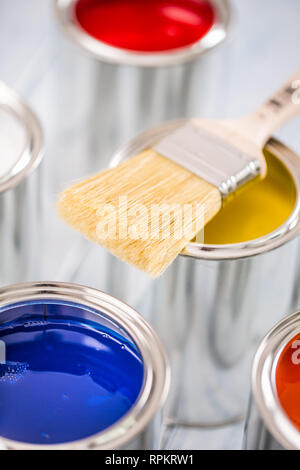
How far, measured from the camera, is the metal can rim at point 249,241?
114cm

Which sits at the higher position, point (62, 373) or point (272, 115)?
point (272, 115)

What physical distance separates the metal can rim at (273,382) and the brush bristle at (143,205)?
156 millimetres

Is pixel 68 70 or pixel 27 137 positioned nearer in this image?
pixel 27 137

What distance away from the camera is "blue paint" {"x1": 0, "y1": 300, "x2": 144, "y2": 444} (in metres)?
0.96

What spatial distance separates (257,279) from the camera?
118cm

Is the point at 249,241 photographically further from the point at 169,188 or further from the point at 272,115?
the point at 272,115

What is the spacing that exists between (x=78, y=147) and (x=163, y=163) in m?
0.38

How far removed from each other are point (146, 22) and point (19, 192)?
1.79 feet

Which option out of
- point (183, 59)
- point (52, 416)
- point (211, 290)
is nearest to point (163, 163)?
point (211, 290)

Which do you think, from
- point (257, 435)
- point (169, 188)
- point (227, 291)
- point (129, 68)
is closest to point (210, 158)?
point (169, 188)

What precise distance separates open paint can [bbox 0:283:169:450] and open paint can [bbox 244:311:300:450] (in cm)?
10

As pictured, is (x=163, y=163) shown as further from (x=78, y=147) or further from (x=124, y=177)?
(x=78, y=147)

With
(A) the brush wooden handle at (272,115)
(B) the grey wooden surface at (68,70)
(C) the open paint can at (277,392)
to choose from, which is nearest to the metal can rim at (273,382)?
(C) the open paint can at (277,392)

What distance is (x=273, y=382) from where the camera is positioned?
38.6 inches
